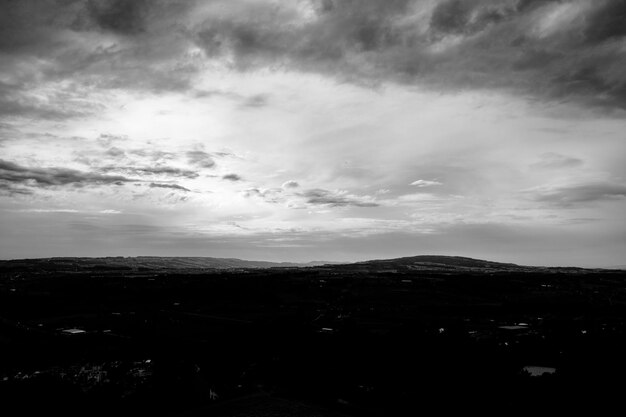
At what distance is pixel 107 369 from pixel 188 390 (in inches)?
404

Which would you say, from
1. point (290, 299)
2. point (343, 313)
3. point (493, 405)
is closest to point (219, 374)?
point (493, 405)

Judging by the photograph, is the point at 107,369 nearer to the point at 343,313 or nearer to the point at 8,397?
the point at 8,397

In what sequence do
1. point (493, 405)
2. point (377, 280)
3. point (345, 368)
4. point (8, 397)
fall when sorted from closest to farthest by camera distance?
point (493, 405) → point (8, 397) → point (345, 368) → point (377, 280)

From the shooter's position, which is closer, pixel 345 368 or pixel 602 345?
pixel 345 368

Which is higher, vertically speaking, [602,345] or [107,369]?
[602,345]

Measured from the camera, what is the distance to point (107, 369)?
2895 centimetres

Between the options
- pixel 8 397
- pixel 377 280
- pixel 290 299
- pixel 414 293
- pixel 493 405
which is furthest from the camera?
→ pixel 377 280

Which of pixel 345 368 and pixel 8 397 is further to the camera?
pixel 345 368

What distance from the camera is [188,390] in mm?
22000

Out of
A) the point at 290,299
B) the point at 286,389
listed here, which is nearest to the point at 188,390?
the point at 286,389

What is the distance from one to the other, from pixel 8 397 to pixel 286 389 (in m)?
13.2

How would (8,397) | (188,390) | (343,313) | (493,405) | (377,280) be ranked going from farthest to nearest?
1. (377,280)
2. (343,313)
3. (188,390)
4. (8,397)
5. (493,405)

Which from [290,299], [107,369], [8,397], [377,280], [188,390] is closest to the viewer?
[8,397]

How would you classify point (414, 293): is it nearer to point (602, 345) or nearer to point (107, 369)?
point (602, 345)
